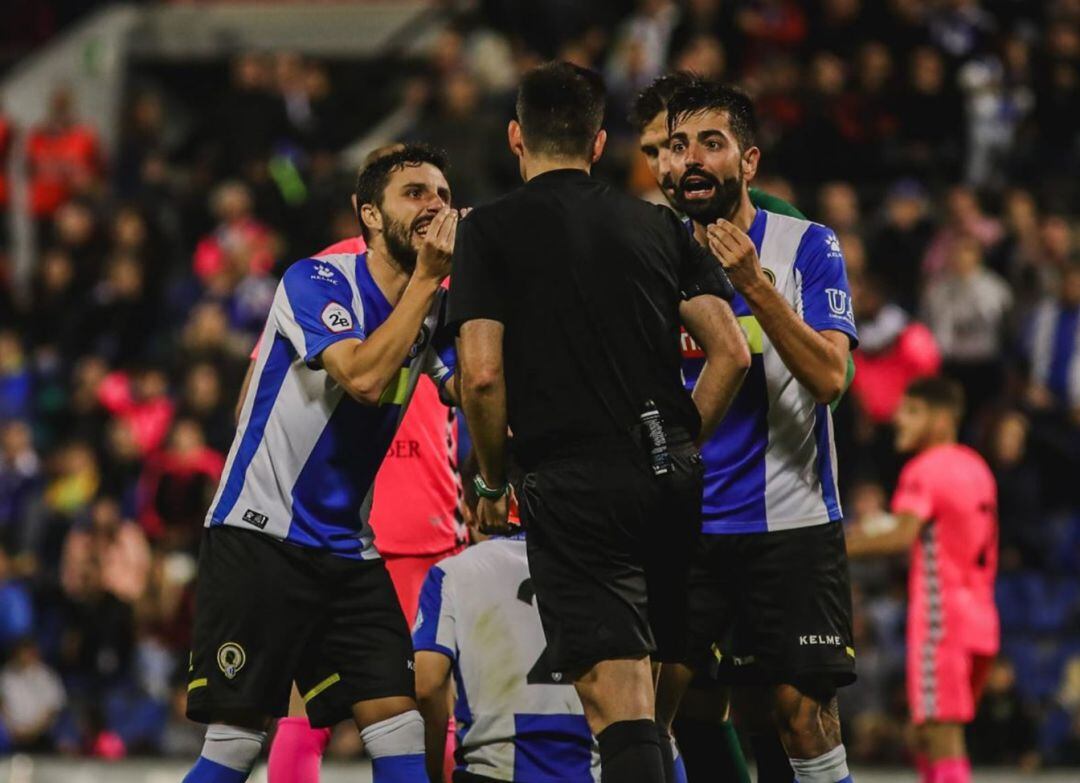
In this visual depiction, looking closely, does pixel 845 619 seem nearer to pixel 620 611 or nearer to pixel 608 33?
pixel 620 611

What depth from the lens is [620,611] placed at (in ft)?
17.5

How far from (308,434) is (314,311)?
39 cm

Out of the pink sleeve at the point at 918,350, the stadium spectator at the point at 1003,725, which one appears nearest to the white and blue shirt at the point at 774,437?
the stadium spectator at the point at 1003,725

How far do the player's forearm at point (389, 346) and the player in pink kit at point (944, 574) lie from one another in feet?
12.5

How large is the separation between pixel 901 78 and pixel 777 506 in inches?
362

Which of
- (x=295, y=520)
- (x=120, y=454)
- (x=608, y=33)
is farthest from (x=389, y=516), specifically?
(x=608, y=33)

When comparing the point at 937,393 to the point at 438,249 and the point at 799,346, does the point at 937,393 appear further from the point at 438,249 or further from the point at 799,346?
the point at 438,249

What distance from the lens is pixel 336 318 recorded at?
19.6 ft

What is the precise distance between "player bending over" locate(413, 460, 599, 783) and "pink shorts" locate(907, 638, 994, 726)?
383cm

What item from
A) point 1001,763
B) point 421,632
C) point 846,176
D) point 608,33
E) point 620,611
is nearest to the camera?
point 620,611

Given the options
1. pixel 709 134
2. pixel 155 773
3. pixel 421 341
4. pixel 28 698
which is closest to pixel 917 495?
pixel 709 134

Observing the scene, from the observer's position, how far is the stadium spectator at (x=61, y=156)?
59.8 feet

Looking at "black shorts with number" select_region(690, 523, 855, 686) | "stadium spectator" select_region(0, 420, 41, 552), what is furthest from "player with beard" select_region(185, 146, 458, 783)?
"stadium spectator" select_region(0, 420, 41, 552)

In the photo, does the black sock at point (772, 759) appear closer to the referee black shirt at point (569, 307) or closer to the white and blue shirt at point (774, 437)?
the white and blue shirt at point (774, 437)
